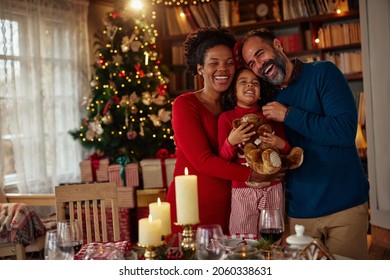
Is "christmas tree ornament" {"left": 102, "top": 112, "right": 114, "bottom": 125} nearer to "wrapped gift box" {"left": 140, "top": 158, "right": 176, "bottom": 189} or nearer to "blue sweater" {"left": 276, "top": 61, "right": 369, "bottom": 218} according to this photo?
"wrapped gift box" {"left": 140, "top": 158, "right": 176, "bottom": 189}

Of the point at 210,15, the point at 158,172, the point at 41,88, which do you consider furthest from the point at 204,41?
the point at 210,15

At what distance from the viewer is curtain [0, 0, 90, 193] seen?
370 cm

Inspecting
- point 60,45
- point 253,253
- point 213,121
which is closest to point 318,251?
point 253,253

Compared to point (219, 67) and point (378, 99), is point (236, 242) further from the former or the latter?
point (378, 99)

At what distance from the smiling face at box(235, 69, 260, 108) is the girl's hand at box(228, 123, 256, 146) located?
0.11 m

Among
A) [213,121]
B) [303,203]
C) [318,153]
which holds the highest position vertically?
[213,121]

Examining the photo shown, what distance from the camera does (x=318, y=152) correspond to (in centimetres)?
172

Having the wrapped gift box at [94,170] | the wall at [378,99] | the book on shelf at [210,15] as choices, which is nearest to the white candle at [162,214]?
the wall at [378,99]

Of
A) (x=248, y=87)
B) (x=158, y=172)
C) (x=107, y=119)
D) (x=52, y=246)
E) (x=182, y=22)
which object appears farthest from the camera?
(x=182, y=22)

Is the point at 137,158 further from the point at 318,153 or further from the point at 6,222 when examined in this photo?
the point at 318,153

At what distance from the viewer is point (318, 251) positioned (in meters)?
1.28

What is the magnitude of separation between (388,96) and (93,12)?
2527 millimetres

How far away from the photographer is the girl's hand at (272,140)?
5.57ft

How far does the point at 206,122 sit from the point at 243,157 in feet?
0.55
